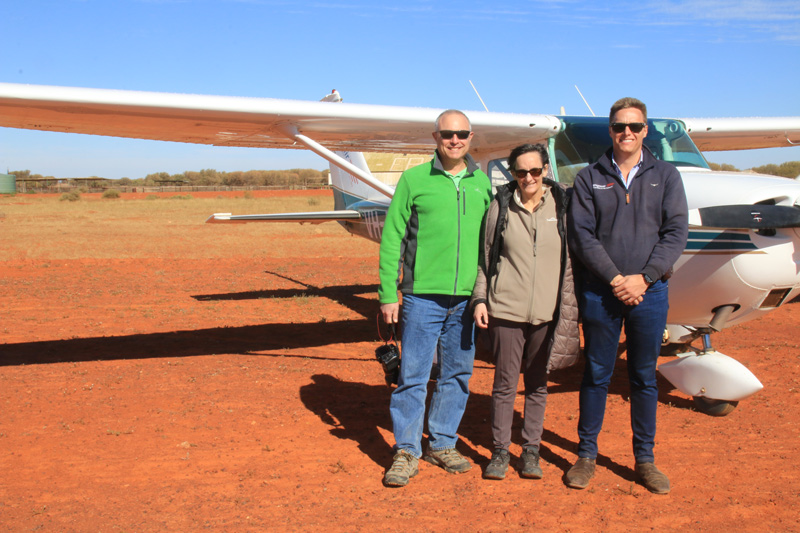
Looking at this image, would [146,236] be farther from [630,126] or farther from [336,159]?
[630,126]

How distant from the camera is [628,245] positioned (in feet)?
10.8

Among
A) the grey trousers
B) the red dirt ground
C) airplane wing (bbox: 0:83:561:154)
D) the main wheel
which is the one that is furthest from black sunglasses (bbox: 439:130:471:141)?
the main wheel

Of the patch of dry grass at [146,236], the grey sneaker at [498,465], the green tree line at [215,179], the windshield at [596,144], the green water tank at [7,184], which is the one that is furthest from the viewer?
the green tree line at [215,179]

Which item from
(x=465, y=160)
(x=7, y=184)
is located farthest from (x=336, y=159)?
(x=7, y=184)

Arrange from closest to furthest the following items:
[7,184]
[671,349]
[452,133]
Answer: [452,133], [671,349], [7,184]

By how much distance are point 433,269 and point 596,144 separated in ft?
8.53

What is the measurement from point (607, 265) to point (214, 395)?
3.45 metres

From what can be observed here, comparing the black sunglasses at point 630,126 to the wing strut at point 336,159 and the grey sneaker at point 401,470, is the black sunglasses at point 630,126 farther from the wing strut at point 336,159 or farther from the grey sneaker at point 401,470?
the wing strut at point 336,159

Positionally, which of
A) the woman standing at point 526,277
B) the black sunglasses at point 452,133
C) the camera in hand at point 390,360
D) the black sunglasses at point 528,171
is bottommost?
the camera in hand at point 390,360

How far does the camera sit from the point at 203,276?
12.7 metres

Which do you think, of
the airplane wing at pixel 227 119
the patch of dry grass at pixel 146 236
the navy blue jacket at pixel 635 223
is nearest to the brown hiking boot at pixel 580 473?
the navy blue jacket at pixel 635 223

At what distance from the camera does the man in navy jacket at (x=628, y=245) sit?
3287mm

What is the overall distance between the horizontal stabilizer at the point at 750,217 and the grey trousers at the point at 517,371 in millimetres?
1291

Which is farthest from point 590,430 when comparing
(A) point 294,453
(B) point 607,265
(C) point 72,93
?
(C) point 72,93
